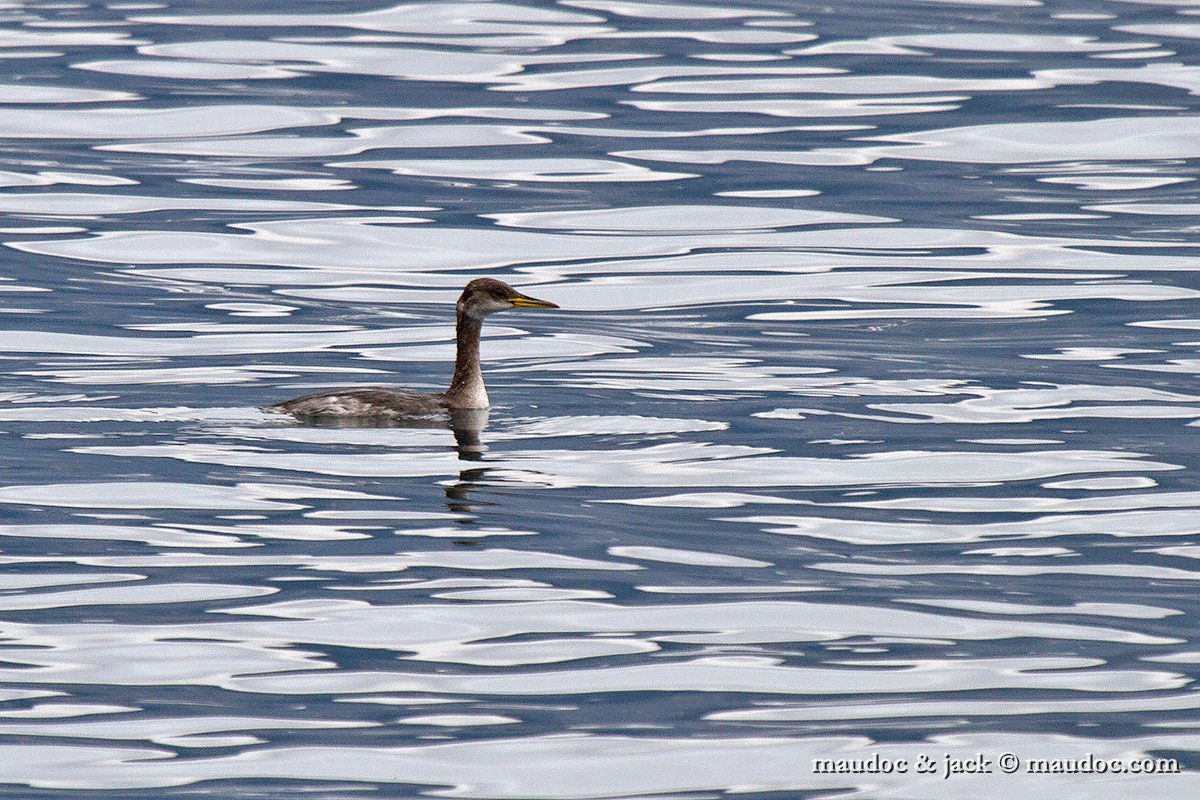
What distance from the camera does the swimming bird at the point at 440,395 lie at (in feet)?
47.3

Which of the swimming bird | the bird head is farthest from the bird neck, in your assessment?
the bird head

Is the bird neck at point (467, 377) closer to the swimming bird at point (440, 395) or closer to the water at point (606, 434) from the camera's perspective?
the swimming bird at point (440, 395)

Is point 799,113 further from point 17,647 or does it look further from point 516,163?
point 17,647

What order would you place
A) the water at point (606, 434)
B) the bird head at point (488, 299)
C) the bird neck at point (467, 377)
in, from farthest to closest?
the bird head at point (488, 299), the bird neck at point (467, 377), the water at point (606, 434)

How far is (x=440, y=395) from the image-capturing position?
15.0 metres

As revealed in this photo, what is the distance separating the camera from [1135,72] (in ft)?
107

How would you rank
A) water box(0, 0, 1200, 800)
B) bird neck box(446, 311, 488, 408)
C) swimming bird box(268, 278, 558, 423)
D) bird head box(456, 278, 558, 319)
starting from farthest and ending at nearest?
bird head box(456, 278, 558, 319) < bird neck box(446, 311, 488, 408) < swimming bird box(268, 278, 558, 423) < water box(0, 0, 1200, 800)

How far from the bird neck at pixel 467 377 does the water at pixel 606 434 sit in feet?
0.81

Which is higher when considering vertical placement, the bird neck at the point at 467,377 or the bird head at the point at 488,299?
the bird head at the point at 488,299

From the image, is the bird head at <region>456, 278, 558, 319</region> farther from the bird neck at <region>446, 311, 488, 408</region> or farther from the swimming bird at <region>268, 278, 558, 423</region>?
the bird neck at <region>446, 311, 488, 408</region>

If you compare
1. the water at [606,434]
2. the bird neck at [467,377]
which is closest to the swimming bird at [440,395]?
the bird neck at [467,377]

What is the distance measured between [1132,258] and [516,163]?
8097 mm

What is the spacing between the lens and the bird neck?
49.6ft

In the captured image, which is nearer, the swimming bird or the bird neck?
→ the swimming bird
